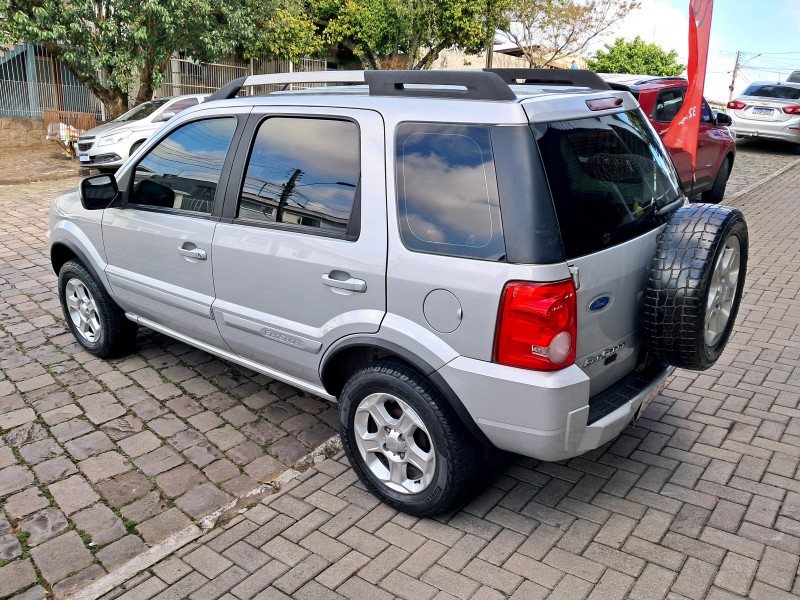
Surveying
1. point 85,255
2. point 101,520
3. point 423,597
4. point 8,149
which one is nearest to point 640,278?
point 423,597

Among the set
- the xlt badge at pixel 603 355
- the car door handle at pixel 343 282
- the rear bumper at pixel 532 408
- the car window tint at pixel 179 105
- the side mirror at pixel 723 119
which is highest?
the side mirror at pixel 723 119

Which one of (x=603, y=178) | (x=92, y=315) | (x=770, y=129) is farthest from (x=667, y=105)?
(x=770, y=129)

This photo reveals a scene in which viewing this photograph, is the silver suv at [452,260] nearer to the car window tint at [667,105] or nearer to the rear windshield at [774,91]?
the car window tint at [667,105]

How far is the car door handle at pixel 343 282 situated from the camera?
3.22 m

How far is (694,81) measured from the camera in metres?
8.32

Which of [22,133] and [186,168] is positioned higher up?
[186,168]

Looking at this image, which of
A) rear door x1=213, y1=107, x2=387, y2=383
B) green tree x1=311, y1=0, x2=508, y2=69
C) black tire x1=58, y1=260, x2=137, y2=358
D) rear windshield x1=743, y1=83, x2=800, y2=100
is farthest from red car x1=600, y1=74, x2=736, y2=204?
green tree x1=311, y1=0, x2=508, y2=69

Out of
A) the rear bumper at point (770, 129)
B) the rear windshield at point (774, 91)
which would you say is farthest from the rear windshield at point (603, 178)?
the rear windshield at point (774, 91)

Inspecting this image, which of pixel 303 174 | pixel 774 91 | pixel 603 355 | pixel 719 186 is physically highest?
pixel 774 91

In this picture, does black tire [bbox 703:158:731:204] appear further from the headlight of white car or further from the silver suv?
the headlight of white car

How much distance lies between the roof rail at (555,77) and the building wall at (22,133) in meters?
16.9

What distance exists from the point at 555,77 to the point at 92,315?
3.54 meters

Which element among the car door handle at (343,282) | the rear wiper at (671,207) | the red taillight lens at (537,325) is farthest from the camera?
the rear wiper at (671,207)

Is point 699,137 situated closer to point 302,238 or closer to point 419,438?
point 302,238
